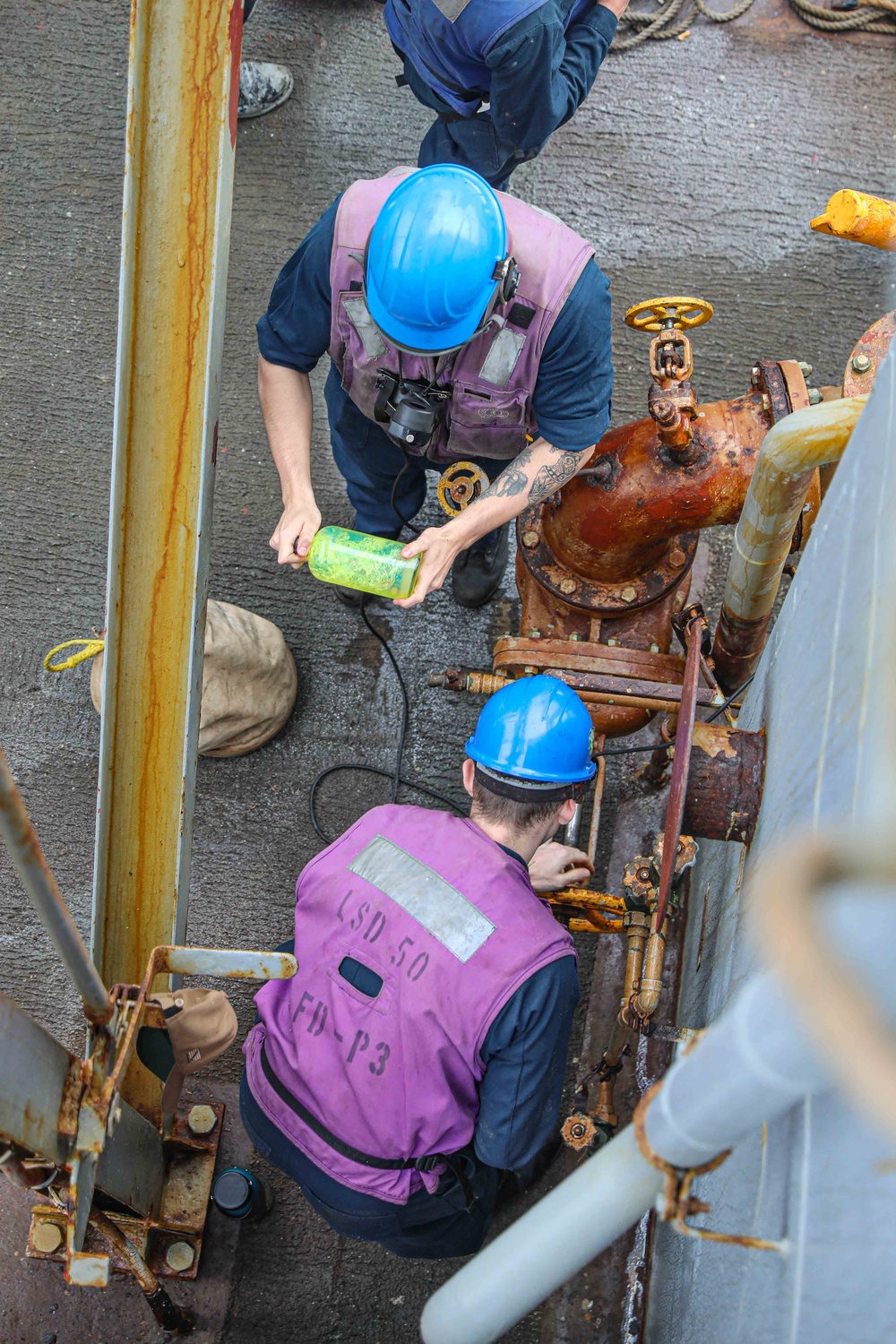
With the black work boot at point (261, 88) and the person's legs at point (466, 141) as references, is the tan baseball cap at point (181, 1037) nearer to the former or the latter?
the person's legs at point (466, 141)

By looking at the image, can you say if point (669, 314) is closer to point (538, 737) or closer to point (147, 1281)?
point (538, 737)

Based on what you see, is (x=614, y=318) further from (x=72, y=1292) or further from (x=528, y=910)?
(x=72, y=1292)

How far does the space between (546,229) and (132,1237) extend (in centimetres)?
280

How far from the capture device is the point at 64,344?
12.9 ft

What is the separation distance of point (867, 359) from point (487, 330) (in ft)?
3.21

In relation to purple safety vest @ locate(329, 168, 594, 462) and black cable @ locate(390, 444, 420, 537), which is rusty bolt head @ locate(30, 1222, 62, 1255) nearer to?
black cable @ locate(390, 444, 420, 537)

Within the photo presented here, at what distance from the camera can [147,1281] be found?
7.95 ft

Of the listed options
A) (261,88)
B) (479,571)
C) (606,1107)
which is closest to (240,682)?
(479,571)

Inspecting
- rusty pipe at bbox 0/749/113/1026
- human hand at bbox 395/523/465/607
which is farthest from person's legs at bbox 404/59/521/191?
rusty pipe at bbox 0/749/113/1026

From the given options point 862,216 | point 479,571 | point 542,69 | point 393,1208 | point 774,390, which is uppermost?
point 542,69

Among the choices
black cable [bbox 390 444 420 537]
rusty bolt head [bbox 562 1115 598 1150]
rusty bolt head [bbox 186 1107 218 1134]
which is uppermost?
black cable [bbox 390 444 420 537]

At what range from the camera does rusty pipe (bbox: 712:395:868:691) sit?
6.18ft

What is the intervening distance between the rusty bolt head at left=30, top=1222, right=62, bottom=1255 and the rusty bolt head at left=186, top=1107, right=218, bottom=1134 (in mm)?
414

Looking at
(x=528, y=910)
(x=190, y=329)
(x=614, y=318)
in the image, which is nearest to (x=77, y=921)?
(x=528, y=910)
